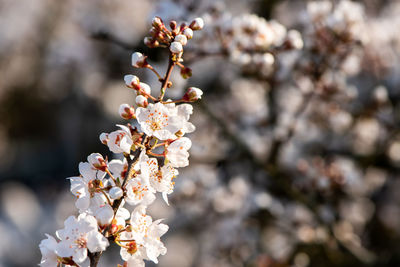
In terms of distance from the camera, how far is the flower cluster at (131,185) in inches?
41.7

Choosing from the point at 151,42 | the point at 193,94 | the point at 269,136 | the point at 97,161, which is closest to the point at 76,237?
the point at 97,161

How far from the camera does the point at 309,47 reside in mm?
2473

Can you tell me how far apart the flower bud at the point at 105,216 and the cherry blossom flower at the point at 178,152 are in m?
0.24

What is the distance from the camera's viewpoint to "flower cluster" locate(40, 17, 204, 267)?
1.06 m

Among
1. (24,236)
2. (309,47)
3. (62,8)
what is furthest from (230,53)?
(62,8)

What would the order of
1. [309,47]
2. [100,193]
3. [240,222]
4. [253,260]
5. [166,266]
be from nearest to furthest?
1. [100,193]
2. [309,47]
3. [253,260]
4. [240,222]
5. [166,266]

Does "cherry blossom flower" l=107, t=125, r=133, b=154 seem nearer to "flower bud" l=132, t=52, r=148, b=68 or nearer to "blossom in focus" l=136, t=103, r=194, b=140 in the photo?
"blossom in focus" l=136, t=103, r=194, b=140

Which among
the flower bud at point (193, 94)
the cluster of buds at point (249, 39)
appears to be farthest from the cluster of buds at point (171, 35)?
the cluster of buds at point (249, 39)

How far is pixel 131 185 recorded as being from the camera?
107 centimetres

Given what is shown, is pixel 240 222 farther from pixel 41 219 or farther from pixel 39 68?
pixel 39 68

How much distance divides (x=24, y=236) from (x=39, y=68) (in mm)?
Answer: 4962

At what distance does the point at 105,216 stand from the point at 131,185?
4.3 inches

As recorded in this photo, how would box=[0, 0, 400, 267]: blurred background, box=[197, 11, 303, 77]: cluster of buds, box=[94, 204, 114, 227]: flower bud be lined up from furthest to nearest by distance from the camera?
box=[0, 0, 400, 267]: blurred background
box=[197, 11, 303, 77]: cluster of buds
box=[94, 204, 114, 227]: flower bud

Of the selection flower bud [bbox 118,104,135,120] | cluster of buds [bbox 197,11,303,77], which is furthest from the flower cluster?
cluster of buds [bbox 197,11,303,77]
